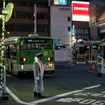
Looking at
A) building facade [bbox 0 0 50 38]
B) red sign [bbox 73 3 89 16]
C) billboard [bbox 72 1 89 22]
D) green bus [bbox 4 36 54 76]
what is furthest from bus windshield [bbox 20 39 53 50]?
red sign [bbox 73 3 89 16]

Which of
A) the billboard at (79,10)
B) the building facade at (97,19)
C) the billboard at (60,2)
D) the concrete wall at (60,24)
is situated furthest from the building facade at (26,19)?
the building facade at (97,19)

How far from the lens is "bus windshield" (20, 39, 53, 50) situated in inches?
705

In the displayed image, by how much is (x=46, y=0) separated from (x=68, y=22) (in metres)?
8.63

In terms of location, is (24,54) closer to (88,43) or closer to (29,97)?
(29,97)

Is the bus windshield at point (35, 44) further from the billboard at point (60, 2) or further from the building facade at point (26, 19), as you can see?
the billboard at point (60, 2)

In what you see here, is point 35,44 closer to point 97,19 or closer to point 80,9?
point 80,9

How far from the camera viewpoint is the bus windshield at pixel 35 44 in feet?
58.7

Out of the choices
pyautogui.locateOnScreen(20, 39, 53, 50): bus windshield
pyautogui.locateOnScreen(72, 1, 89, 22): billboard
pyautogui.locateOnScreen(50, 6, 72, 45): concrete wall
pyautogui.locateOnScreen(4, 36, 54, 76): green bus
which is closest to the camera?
pyautogui.locateOnScreen(4, 36, 54, 76): green bus

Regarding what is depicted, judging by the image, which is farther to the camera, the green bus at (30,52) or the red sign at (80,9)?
the red sign at (80,9)

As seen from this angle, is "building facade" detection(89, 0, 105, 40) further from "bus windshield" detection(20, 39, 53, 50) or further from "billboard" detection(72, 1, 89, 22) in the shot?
"bus windshield" detection(20, 39, 53, 50)

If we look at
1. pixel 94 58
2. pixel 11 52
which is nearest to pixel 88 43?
pixel 94 58

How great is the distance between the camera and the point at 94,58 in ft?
136

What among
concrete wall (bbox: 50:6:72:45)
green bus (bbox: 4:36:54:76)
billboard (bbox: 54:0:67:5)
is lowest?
green bus (bbox: 4:36:54:76)

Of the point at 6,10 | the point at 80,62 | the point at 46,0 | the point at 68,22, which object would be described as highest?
the point at 46,0
